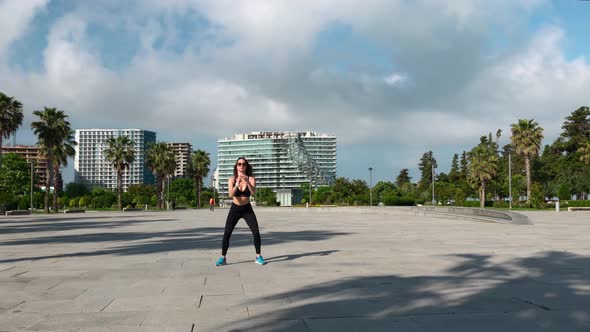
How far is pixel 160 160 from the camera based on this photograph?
221 ft

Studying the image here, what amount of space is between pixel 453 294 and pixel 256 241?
11.3 ft

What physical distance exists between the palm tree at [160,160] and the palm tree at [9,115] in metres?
26.1

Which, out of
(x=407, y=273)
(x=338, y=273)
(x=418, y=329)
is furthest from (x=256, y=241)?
(x=418, y=329)

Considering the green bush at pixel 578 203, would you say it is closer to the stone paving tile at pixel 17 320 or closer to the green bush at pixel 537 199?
the green bush at pixel 537 199

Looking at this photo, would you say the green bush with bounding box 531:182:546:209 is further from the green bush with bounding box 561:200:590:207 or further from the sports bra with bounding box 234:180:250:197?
the sports bra with bounding box 234:180:250:197

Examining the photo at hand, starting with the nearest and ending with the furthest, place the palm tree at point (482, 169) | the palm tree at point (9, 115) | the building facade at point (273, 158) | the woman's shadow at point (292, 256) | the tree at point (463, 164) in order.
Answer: the woman's shadow at point (292, 256) < the palm tree at point (9, 115) < the palm tree at point (482, 169) < the tree at point (463, 164) < the building facade at point (273, 158)

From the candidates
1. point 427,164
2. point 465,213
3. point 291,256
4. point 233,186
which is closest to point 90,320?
point 233,186

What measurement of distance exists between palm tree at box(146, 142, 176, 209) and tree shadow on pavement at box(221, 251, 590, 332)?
6379cm

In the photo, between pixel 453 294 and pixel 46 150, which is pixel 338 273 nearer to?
pixel 453 294

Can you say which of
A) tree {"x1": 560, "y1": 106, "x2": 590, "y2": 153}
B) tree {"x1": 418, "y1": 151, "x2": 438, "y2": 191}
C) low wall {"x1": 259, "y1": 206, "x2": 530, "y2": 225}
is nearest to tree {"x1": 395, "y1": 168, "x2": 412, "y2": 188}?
tree {"x1": 418, "y1": 151, "x2": 438, "y2": 191}

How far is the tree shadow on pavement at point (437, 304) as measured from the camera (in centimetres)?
397

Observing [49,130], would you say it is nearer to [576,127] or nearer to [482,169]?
[482,169]

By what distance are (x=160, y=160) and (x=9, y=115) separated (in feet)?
89.4

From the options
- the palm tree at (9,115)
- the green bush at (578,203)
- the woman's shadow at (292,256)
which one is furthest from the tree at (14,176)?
the woman's shadow at (292,256)
